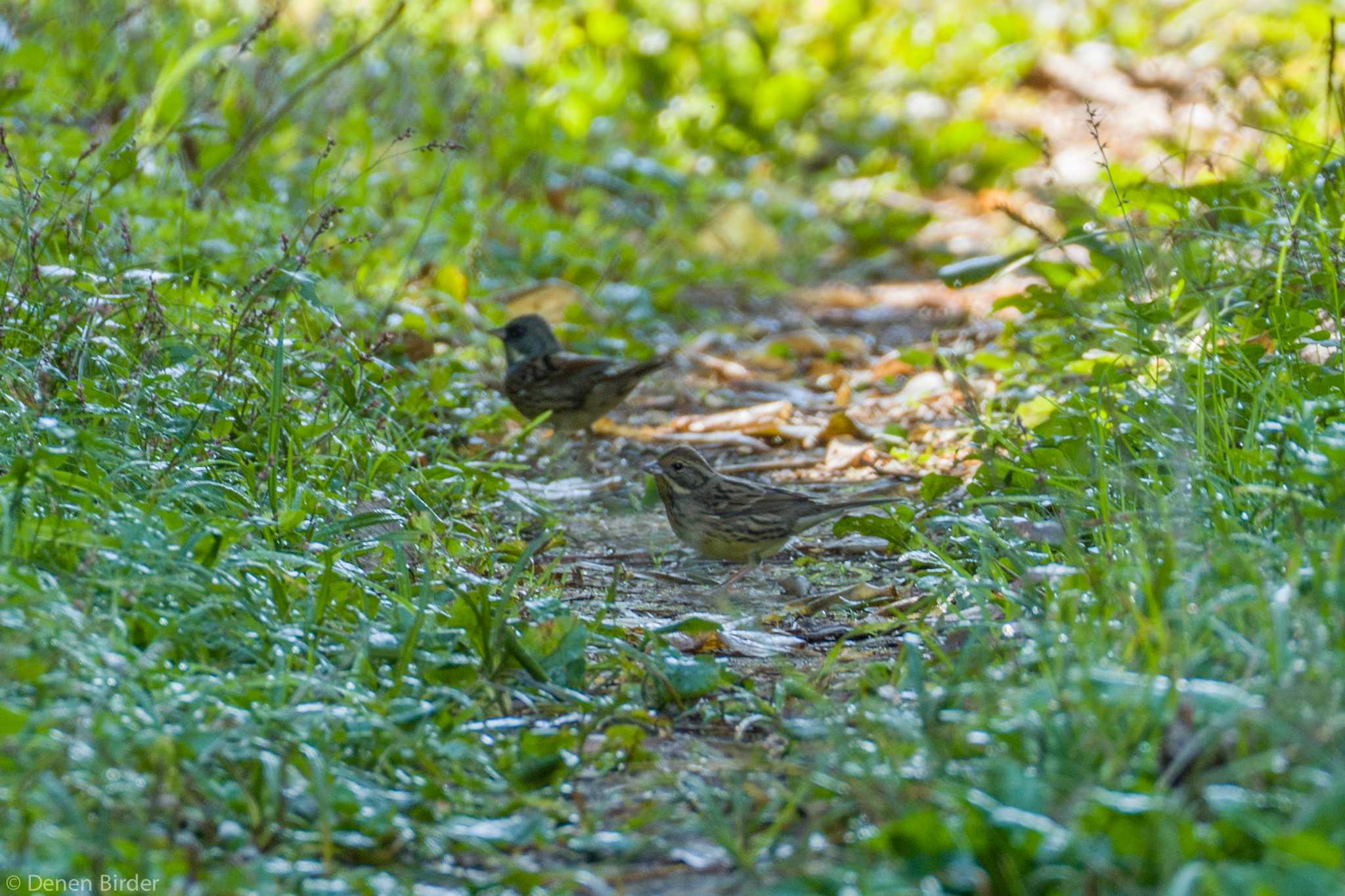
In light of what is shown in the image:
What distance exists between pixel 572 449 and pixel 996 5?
10.8 meters

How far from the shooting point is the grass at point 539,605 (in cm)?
244

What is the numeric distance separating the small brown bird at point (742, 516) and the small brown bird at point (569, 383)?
5.24 feet

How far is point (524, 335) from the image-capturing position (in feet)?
24.1

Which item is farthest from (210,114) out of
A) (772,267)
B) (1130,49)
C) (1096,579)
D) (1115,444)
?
(1130,49)

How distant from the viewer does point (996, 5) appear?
52.0 feet

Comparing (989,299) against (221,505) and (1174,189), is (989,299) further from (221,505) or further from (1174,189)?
(221,505)

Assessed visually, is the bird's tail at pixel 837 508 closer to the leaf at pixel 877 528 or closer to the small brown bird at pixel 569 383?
the leaf at pixel 877 528

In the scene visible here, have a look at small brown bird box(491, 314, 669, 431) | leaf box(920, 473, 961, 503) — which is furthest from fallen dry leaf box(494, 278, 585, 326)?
leaf box(920, 473, 961, 503)

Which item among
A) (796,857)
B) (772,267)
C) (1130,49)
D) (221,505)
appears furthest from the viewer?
(1130,49)

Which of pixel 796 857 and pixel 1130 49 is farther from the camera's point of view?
pixel 1130 49

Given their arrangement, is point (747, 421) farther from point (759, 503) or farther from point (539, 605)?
point (539, 605)

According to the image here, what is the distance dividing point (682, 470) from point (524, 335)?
216 cm

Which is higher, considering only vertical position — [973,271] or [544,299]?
[544,299]

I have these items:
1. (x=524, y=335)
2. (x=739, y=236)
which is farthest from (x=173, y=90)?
(x=739, y=236)
